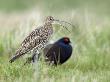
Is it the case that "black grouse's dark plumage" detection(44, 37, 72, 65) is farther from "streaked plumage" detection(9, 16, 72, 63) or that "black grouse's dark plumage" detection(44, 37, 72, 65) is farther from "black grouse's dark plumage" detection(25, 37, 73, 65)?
"streaked plumage" detection(9, 16, 72, 63)

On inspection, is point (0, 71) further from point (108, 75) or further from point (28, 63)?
point (108, 75)

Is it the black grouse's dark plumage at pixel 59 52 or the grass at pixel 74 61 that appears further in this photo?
the black grouse's dark plumage at pixel 59 52

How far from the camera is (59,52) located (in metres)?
12.8

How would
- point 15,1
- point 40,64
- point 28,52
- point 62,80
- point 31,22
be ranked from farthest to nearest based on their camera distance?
point 15,1 → point 31,22 → point 28,52 → point 40,64 → point 62,80

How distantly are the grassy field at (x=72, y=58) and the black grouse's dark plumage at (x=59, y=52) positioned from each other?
0.52ft

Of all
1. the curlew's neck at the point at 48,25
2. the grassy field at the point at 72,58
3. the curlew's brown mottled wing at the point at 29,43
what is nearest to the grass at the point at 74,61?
the grassy field at the point at 72,58

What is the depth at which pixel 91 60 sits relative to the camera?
44.8 ft

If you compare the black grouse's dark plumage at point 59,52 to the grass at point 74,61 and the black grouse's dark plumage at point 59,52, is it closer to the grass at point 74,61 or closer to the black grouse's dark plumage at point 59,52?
the black grouse's dark plumage at point 59,52

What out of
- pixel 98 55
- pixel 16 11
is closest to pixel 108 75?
pixel 98 55

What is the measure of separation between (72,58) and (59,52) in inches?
38.8

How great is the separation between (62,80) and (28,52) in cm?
160

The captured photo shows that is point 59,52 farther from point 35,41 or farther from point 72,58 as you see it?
point 72,58

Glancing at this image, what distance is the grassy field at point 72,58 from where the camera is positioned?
11156 mm

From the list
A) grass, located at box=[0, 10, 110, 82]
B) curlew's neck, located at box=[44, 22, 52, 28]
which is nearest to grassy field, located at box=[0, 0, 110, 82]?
grass, located at box=[0, 10, 110, 82]
